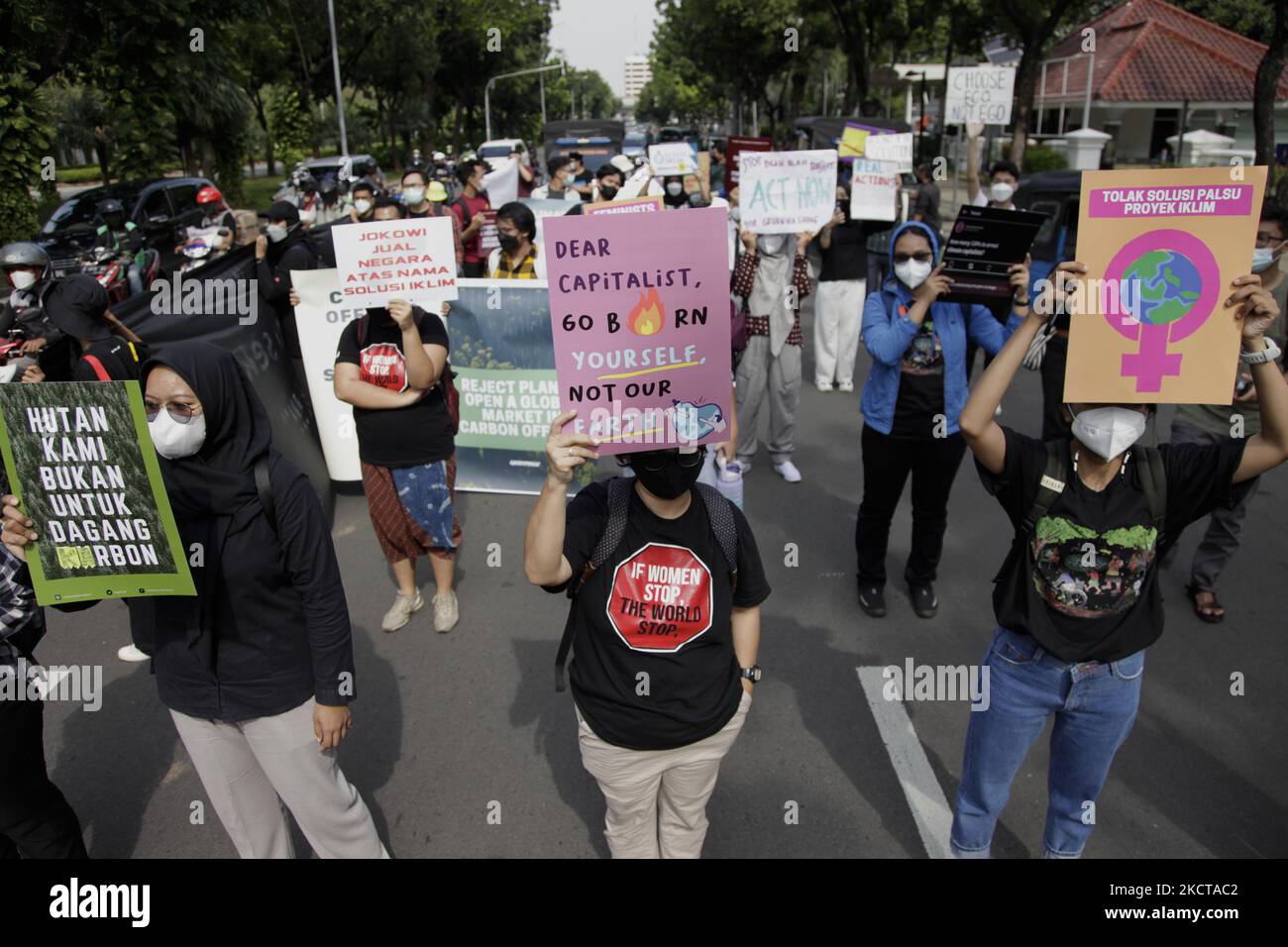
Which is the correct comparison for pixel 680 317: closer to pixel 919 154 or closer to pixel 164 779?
pixel 164 779

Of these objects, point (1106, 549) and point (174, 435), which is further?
point (1106, 549)

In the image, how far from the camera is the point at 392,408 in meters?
4.61

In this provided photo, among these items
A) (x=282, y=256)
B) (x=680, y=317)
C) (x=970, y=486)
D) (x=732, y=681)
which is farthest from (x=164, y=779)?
(x=970, y=486)

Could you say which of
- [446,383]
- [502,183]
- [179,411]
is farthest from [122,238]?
[179,411]

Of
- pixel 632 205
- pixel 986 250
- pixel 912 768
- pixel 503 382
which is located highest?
pixel 632 205

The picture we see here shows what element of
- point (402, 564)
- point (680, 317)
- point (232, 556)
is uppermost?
point (680, 317)

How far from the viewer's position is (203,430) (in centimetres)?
249

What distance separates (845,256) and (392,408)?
566 centimetres

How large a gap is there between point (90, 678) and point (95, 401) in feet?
10.0

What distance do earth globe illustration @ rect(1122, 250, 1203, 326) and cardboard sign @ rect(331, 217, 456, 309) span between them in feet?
10.4

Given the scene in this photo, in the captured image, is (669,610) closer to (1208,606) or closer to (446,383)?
(446,383)

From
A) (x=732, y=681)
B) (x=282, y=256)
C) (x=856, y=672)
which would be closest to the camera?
(x=732, y=681)

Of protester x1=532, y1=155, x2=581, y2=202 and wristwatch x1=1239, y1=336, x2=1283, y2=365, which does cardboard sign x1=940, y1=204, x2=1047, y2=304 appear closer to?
wristwatch x1=1239, y1=336, x2=1283, y2=365

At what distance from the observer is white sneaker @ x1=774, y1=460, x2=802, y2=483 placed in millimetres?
7043
